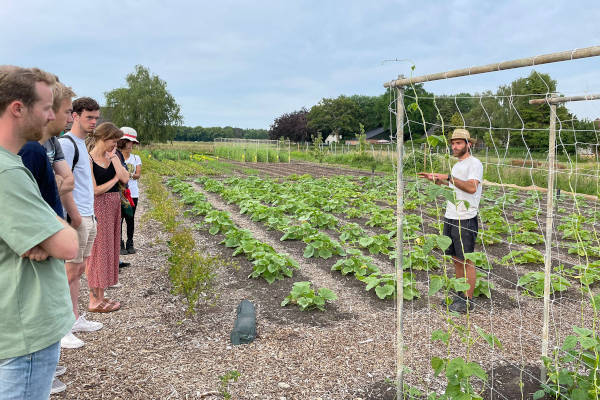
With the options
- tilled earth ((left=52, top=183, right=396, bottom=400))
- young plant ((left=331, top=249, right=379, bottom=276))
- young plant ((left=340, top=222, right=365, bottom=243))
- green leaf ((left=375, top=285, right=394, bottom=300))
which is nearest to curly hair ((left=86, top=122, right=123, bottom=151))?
tilled earth ((left=52, top=183, right=396, bottom=400))

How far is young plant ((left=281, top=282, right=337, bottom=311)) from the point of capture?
14.6ft

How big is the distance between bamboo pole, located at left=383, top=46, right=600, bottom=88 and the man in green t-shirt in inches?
79.5

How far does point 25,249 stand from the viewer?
4.96ft

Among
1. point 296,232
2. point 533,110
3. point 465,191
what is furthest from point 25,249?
point 533,110

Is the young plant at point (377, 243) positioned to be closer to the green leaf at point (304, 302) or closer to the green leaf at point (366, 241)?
the green leaf at point (366, 241)

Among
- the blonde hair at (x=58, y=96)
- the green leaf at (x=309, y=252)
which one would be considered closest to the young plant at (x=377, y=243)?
the green leaf at (x=309, y=252)

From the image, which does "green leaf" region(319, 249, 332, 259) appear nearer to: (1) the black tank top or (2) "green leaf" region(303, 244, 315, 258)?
(2) "green leaf" region(303, 244, 315, 258)

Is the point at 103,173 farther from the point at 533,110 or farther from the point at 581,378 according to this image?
the point at 533,110

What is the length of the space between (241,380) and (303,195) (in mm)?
7990

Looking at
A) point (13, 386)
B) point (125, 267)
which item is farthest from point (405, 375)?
point (125, 267)

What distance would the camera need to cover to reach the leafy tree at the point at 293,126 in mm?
64750

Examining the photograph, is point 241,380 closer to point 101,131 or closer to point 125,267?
point 101,131

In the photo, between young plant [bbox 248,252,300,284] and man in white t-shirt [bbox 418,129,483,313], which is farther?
young plant [bbox 248,252,300,284]

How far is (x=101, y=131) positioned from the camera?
14.1 ft
